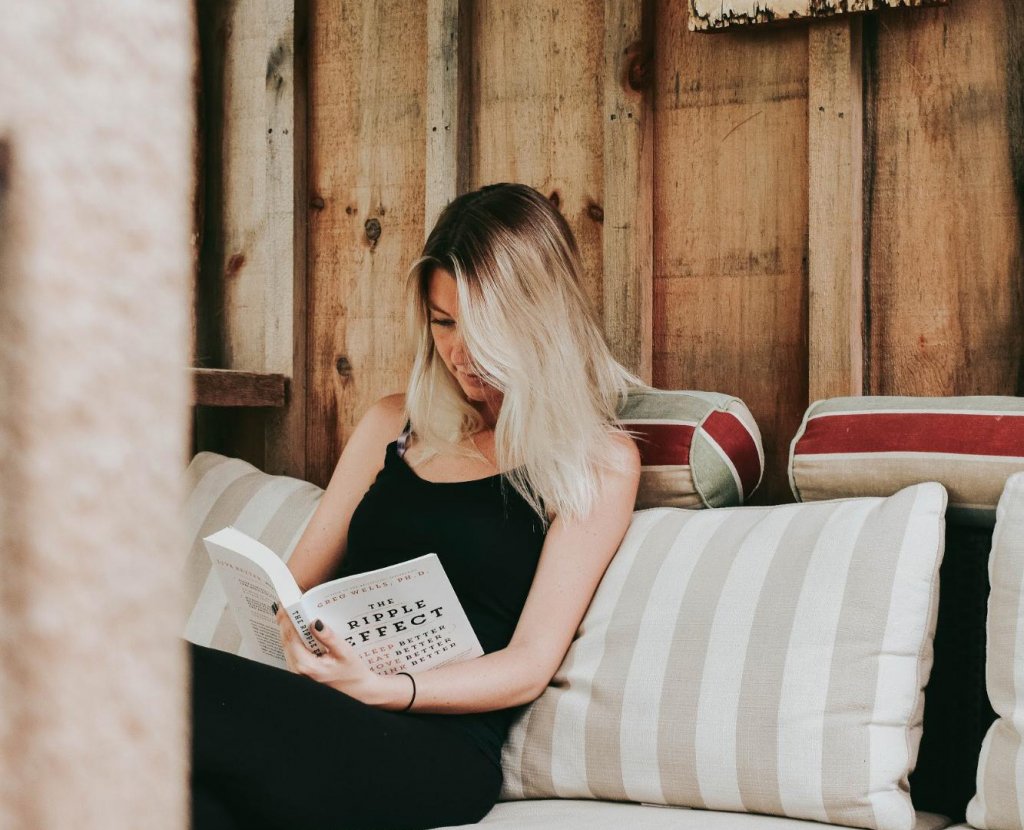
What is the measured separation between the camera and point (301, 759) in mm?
1234

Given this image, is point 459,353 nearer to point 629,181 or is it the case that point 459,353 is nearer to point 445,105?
point 629,181

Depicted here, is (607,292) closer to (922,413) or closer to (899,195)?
(899,195)

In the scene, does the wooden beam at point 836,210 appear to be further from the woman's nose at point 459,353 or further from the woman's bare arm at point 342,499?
the woman's bare arm at point 342,499

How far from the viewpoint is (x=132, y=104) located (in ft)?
0.92

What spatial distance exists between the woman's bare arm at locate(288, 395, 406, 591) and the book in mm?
275

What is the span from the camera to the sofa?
1258 millimetres

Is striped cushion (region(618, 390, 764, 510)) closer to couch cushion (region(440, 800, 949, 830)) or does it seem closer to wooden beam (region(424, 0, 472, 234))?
couch cushion (region(440, 800, 949, 830))

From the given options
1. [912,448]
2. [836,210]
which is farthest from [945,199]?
[912,448]

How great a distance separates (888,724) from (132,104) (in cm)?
120

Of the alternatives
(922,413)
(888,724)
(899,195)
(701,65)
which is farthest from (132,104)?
(701,65)

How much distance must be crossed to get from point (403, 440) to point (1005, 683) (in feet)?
3.16

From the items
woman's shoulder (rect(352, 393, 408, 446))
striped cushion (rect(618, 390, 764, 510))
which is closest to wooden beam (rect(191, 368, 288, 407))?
woman's shoulder (rect(352, 393, 408, 446))

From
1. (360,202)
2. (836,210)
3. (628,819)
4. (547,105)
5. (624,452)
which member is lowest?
(628,819)

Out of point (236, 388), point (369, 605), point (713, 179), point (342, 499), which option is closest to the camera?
point (369, 605)
